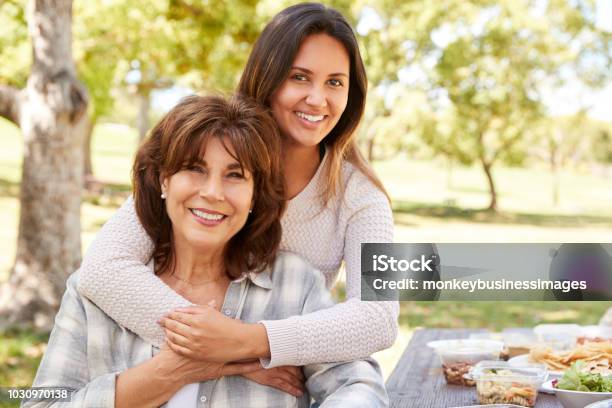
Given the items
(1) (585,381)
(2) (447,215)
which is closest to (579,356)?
(1) (585,381)

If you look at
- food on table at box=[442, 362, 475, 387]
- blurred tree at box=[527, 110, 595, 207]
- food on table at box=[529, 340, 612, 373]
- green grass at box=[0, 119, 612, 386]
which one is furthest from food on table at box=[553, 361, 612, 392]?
blurred tree at box=[527, 110, 595, 207]

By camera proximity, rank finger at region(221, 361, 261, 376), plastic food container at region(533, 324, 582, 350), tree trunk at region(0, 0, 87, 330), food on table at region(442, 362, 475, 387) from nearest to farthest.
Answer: finger at region(221, 361, 261, 376)
food on table at region(442, 362, 475, 387)
plastic food container at region(533, 324, 582, 350)
tree trunk at region(0, 0, 87, 330)

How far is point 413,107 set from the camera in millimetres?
18484

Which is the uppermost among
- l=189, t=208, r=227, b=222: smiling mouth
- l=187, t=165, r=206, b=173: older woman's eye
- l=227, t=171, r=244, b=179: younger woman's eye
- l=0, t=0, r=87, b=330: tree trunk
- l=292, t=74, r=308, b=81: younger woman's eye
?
l=292, t=74, r=308, b=81: younger woman's eye

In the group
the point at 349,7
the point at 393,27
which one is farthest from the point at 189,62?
the point at 393,27

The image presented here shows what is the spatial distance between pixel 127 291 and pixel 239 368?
0.26 m

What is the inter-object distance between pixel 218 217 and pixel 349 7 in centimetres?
1261

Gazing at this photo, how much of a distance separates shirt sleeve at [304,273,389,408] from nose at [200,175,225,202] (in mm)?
314

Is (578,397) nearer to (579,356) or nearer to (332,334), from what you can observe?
(579,356)

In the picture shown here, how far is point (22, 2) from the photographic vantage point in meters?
7.74

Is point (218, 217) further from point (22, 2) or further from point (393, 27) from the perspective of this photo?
point (393, 27)

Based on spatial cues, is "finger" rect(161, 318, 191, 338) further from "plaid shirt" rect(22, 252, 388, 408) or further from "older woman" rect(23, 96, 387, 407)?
"plaid shirt" rect(22, 252, 388, 408)

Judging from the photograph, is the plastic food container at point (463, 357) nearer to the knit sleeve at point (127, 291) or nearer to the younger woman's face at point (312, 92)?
the younger woman's face at point (312, 92)

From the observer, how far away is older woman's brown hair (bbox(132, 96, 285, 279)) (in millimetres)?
1525
